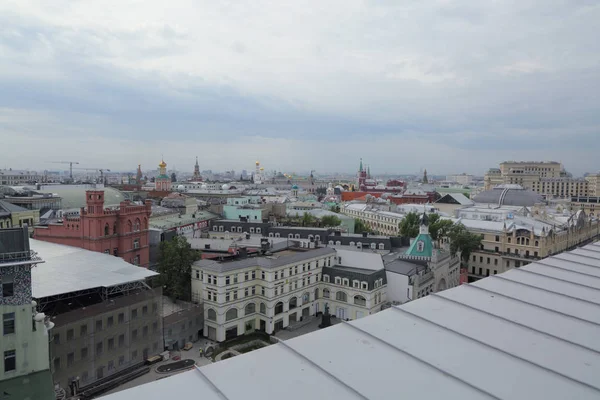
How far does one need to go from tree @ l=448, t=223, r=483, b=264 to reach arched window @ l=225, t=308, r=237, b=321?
3636 centimetres

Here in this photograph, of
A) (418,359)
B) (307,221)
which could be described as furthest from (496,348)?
(307,221)

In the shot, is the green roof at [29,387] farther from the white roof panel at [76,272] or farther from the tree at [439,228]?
the tree at [439,228]

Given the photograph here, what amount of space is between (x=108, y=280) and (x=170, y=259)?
12.6 meters

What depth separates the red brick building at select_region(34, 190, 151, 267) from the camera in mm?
44719

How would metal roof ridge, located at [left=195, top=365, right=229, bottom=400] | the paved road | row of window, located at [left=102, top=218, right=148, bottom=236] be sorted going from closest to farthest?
metal roof ridge, located at [left=195, top=365, right=229, bottom=400]
the paved road
row of window, located at [left=102, top=218, right=148, bottom=236]

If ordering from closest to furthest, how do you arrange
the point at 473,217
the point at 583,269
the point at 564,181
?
the point at 583,269 < the point at 473,217 < the point at 564,181

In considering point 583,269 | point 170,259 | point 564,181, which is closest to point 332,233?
point 170,259

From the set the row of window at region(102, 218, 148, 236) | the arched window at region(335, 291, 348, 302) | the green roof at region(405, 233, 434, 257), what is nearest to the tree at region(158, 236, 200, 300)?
the row of window at region(102, 218, 148, 236)

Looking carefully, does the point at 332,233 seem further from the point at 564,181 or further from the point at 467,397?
the point at 564,181

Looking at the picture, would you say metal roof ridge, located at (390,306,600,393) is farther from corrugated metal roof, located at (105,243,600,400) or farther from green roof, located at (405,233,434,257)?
green roof, located at (405,233,434,257)

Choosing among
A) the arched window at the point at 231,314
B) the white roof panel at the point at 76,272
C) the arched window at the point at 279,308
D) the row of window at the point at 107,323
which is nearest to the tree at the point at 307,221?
the arched window at the point at 279,308

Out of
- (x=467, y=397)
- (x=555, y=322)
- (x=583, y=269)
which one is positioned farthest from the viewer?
(x=583, y=269)

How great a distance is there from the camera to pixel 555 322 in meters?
15.8

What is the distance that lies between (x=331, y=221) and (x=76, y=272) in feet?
180
